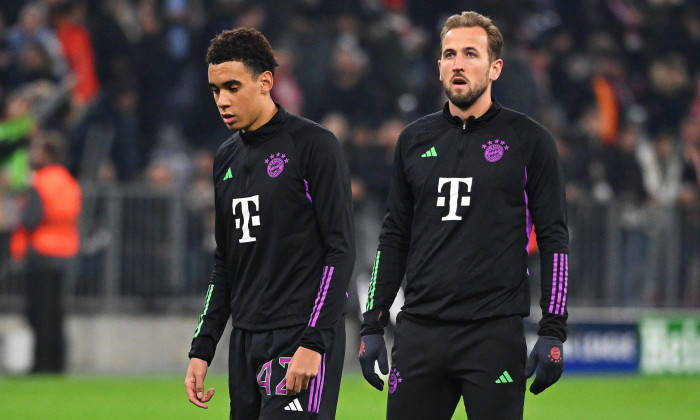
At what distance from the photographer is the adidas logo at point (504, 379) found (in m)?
5.35

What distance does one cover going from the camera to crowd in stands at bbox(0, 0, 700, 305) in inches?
590

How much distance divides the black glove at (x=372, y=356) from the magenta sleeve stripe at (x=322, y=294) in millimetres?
343

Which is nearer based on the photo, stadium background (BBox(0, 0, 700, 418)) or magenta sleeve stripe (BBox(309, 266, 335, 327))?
magenta sleeve stripe (BBox(309, 266, 335, 327))

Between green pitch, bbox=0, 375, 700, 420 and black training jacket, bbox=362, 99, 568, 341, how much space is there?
5944 mm

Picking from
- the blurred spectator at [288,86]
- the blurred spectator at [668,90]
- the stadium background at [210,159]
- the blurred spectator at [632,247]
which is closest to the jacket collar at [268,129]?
the stadium background at [210,159]

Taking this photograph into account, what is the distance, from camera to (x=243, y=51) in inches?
215

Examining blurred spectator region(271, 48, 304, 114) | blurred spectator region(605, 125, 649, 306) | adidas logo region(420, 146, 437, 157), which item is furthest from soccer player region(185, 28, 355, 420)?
blurred spectator region(605, 125, 649, 306)

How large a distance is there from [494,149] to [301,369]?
114 centimetres

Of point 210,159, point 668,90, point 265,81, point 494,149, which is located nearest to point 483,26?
point 494,149

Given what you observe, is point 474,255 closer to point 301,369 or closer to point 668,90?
point 301,369

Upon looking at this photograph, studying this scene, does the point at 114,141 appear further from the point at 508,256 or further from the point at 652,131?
the point at 508,256

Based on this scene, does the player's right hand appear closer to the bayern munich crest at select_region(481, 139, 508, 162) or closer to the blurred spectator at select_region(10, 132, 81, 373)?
the bayern munich crest at select_region(481, 139, 508, 162)

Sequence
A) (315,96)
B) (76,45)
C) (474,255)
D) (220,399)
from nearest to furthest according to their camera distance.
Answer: (474,255), (220,399), (76,45), (315,96)

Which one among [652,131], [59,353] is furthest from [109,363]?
[652,131]
